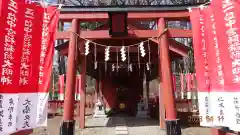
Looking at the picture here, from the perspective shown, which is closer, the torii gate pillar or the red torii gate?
the torii gate pillar

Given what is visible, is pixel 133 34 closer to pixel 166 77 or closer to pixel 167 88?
pixel 166 77

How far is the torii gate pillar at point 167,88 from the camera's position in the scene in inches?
303

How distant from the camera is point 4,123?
4.12 meters

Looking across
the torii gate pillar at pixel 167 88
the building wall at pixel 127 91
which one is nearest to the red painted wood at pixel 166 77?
the torii gate pillar at pixel 167 88

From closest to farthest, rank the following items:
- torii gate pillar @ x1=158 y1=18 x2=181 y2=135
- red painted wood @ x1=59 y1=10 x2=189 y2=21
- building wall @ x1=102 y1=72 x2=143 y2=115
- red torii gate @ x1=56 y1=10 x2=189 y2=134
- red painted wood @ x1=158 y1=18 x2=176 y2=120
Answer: torii gate pillar @ x1=158 y1=18 x2=181 y2=135 → red painted wood @ x1=158 y1=18 x2=176 y2=120 → red torii gate @ x1=56 y1=10 x2=189 y2=134 → red painted wood @ x1=59 y1=10 x2=189 y2=21 → building wall @ x1=102 y1=72 x2=143 y2=115

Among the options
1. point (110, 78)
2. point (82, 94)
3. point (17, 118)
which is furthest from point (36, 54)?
point (110, 78)

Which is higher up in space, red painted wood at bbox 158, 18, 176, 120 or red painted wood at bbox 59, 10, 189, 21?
red painted wood at bbox 59, 10, 189, 21

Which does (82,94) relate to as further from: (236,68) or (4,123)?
(236,68)

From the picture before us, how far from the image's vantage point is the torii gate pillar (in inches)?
303

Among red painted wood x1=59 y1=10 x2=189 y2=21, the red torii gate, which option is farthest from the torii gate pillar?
red painted wood x1=59 y1=10 x2=189 y2=21

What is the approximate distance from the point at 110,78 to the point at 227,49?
13.3 m

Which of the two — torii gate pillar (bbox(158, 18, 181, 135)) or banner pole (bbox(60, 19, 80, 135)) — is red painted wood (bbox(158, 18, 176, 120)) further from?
banner pole (bbox(60, 19, 80, 135))

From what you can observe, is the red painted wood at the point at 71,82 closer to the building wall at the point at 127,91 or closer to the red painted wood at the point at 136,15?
the red painted wood at the point at 136,15

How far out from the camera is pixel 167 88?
8.03 metres
